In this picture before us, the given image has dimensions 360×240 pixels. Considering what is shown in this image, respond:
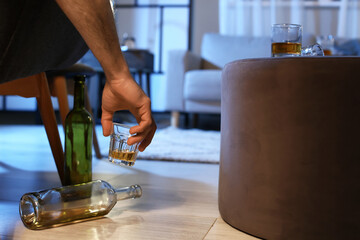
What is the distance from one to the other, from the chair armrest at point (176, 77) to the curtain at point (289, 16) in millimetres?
1009

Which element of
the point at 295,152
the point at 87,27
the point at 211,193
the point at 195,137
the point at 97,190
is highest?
the point at 87,27

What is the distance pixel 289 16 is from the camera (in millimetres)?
4223

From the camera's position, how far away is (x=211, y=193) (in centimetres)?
130

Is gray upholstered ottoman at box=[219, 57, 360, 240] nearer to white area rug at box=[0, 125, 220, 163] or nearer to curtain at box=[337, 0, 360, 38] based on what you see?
white area rug at box=[0, 125, 220, 163]

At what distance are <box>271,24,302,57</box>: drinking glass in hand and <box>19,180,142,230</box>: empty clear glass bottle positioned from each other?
0.54 metres

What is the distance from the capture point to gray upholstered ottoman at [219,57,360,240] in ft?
2.48

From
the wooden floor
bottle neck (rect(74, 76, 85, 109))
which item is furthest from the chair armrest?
bottle neck (rect(74, 76, 85, 109))

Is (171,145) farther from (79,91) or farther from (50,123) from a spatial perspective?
(79,91)

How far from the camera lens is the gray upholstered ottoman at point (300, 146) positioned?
0.76 metres

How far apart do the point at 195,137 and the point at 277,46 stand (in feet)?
5.83

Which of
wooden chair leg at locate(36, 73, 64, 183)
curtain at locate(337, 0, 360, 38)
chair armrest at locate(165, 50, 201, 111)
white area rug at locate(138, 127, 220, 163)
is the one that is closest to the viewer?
wooden chair leg at locate(36, 73, 64, 183)

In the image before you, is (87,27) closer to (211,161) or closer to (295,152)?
(295,152)

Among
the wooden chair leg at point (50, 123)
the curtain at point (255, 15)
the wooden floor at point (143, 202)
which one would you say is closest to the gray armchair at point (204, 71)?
the curtain at point (255, 15)

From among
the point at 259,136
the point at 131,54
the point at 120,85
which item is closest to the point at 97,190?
the point at 120,85
